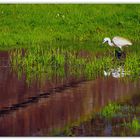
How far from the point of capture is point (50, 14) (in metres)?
7.05

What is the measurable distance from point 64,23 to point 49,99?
1.32 meters

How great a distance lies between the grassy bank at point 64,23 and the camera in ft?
22.9

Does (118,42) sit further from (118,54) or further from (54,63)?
(54,63)

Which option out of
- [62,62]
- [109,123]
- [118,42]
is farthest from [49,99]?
[118,42]

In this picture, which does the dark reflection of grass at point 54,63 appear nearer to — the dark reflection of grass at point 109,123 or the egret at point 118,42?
Answer: the egret at point 118,42

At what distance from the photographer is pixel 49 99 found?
6082 millimetres

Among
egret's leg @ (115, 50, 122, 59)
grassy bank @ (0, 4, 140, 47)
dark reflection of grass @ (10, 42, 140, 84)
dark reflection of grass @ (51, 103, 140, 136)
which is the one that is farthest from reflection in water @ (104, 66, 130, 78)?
dark reflection of grass @ (51, 103, 140, 136)

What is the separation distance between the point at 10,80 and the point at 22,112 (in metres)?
0.85

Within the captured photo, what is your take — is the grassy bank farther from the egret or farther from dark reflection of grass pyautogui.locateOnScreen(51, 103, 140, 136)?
dark reflection of grass pyautogui.locateOnScreen(51, 103, 140, 136)

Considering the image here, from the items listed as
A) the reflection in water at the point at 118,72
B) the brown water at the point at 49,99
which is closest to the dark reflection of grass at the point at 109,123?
the brown water at the point at 49,99

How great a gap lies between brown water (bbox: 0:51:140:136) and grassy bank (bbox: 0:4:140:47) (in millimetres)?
363

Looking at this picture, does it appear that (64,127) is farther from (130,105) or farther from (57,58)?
(57,58)

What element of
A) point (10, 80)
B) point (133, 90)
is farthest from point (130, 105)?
point (10, 80)

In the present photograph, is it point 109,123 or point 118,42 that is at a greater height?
point 118,42
